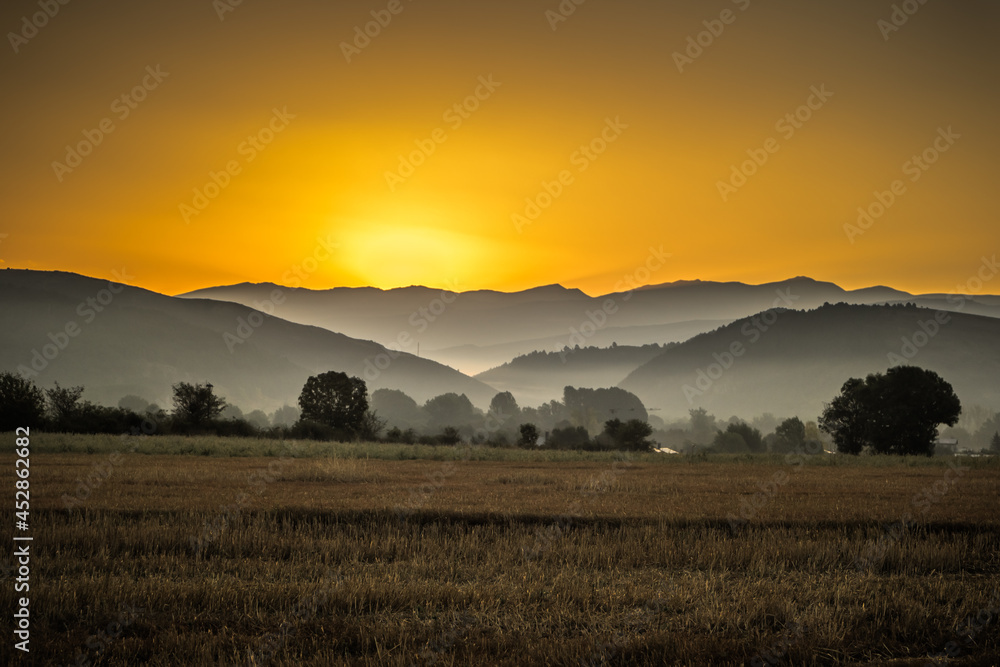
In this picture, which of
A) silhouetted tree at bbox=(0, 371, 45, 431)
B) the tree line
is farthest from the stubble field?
the tree line

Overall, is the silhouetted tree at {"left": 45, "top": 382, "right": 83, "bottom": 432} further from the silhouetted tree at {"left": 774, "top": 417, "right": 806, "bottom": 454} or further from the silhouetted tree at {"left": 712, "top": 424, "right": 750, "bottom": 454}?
the silhouetted tree at {"left": 774, "top": 417, "right": 806, "bottom": 454}

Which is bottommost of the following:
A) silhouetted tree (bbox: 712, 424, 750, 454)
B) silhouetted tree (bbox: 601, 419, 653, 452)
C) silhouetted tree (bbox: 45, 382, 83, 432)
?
silhouetted tree (bbox: 712, 424, 750, 454)

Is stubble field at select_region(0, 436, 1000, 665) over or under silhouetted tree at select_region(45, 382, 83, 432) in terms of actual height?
under

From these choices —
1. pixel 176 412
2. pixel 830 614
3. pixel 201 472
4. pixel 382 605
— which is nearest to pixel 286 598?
pixel 382 605

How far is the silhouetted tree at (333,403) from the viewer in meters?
71.5

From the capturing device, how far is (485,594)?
10625 mm

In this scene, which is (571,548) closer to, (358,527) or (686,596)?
(686,596)

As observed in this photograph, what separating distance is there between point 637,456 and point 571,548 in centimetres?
3986

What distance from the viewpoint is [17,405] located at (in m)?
52.2

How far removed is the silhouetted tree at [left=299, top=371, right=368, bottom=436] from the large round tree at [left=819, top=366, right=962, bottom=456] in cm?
5454

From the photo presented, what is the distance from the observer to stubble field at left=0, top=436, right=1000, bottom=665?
8.47m

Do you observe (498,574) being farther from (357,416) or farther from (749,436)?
(749,436)

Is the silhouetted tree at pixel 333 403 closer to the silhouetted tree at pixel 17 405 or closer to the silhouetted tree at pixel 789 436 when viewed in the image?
the silhouetted tree at pixel 17 405

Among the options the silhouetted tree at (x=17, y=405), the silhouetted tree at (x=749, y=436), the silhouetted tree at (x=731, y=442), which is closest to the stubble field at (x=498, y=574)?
the silhouetted tree at (x=17, y=405)
